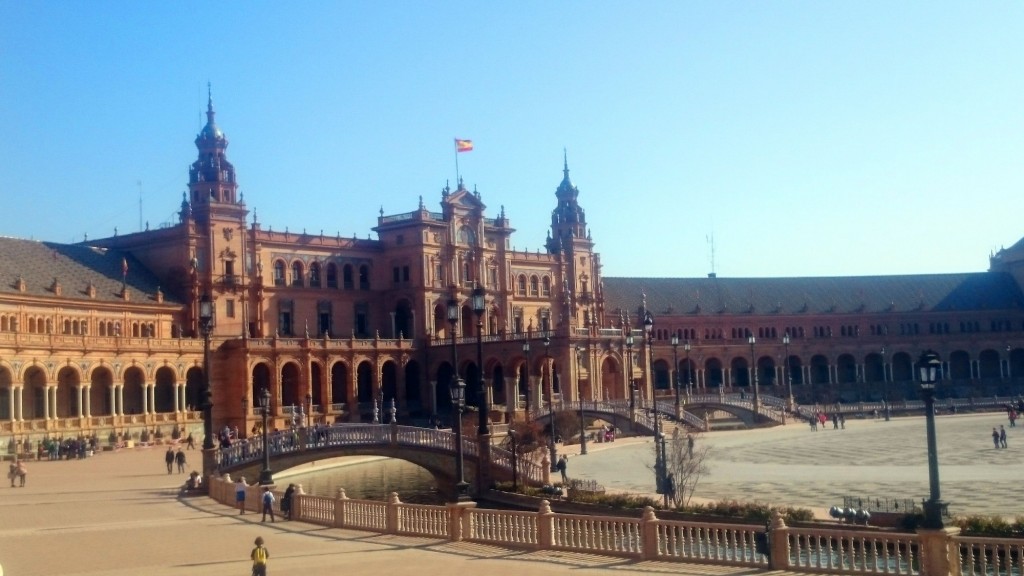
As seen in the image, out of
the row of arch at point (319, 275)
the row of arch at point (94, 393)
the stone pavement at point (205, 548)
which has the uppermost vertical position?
the row of arch at point (319, 275)

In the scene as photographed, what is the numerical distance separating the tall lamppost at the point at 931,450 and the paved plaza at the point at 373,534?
4004 millimetres

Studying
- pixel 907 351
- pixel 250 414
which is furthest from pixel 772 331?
pixel 250 414

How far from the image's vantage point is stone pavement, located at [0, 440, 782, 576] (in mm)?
24766

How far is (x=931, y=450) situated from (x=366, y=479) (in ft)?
144

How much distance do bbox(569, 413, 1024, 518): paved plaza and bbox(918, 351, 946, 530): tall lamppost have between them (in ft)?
50.1

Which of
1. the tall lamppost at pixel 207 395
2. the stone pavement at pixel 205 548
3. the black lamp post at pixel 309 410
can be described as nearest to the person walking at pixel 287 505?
the stone pavement at pixel 205 548

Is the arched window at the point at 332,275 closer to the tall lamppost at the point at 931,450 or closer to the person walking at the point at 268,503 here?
the person walking at the point at 268,503

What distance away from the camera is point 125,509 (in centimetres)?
3925

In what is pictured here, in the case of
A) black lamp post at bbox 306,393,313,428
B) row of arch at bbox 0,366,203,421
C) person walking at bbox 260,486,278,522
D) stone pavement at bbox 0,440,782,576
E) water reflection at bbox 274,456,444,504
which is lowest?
water reflection at bbox 274,456,444,504

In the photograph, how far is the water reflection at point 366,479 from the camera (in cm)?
5544

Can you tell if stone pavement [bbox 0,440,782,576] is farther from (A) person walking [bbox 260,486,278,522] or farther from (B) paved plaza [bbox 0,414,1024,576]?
(A) person walking [bbox 260,486,278,522]

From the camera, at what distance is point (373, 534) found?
103ft

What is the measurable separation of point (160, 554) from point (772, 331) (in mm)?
104965

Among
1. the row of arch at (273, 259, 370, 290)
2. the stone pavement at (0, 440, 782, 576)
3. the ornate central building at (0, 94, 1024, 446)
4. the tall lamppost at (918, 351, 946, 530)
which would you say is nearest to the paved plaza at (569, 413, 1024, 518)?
the ornate central building at (0, 94, 1024, 446)
